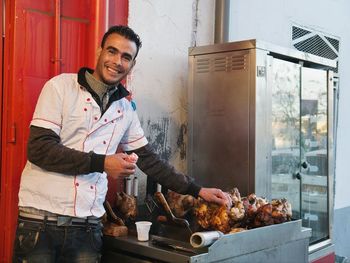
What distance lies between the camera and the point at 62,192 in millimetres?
2152

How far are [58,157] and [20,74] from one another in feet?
2.62

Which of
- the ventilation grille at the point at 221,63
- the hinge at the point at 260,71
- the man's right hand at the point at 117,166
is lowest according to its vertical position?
the man's right hand at the point at 117,166

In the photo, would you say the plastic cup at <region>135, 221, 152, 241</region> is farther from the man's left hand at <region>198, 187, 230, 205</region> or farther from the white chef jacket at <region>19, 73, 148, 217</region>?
the man's left hand at <region>198, 187, 230, 205</region>

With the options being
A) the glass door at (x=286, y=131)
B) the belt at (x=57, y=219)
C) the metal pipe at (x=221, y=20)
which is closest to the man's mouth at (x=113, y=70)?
the belt at (x=57, y=219)

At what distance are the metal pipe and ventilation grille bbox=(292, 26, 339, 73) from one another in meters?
1.33

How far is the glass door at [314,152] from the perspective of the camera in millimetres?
3764

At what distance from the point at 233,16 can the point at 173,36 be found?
771 mm

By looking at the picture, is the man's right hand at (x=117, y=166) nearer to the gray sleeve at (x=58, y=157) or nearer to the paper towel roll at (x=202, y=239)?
the gray sleeve at (x=58, y=157)

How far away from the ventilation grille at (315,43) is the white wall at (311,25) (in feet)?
0.25

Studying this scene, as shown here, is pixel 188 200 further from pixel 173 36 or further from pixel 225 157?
pixel 173 36

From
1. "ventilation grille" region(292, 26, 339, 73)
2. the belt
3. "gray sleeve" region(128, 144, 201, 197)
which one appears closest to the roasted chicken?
"gray sleeve" region(128, 144, 201, 197)

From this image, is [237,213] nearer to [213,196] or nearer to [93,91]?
[213,196]

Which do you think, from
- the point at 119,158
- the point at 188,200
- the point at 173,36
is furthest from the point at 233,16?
the point at 119,158

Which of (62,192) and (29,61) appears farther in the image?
(29,61)
